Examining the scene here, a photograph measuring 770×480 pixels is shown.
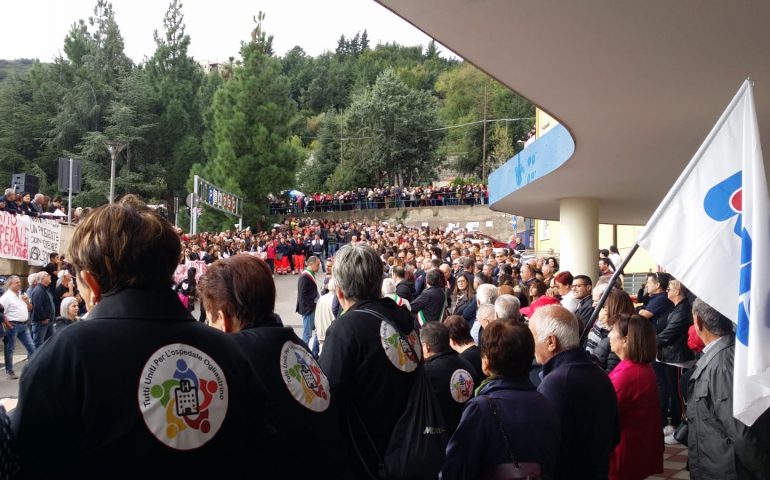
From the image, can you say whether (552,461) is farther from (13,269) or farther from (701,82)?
(13,269)

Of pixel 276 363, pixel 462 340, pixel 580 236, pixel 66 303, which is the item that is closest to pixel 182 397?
pixel 276 363

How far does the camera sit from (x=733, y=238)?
3658 millimetres

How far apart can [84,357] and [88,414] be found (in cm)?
14

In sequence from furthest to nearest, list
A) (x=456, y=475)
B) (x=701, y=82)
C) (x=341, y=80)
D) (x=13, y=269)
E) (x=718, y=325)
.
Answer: (x=341, y=80), (x=13, y=269), (x=701, y=82), (x=718, y=325), (x=456, y=475)

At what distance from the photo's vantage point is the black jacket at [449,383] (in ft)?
14.1

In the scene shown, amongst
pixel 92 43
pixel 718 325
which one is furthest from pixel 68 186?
pixel 92 43

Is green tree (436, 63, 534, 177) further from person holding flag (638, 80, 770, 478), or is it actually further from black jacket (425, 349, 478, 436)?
person holding flag (638, 80, 770, 478)

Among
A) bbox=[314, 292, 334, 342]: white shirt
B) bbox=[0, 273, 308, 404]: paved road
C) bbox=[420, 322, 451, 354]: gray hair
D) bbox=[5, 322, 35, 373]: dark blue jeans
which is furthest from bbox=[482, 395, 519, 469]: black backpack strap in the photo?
bbox=[5, 322, 35, 373]: dark blue jeans

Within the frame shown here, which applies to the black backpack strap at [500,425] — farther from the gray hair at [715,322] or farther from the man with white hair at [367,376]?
the gray hair at [715,322]

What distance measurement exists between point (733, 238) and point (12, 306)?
1207 centimetres

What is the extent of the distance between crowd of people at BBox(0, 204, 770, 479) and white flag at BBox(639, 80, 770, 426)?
1.88ft

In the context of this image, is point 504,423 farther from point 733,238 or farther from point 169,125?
point 169,125

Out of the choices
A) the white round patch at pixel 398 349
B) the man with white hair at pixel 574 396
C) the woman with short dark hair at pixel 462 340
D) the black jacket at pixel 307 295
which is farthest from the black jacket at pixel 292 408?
the black jacket at pixel 307 295

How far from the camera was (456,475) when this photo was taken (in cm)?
314
